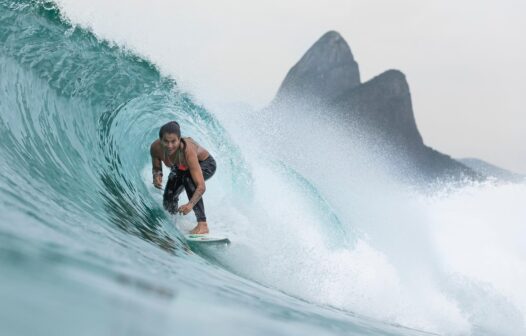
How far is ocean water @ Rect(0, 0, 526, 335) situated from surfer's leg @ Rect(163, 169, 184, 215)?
0.14 metres

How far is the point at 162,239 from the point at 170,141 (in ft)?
2.91

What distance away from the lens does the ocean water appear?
79.3 inches

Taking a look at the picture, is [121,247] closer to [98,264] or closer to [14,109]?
[98,264]

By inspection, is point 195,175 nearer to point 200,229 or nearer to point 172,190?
point 172,190

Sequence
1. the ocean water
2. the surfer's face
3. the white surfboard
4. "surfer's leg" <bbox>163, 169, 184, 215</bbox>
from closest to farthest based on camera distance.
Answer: the ocean water
the surfer's face
the white surfboard
"surfer's leg" <bbox>163, 169, 184, 215</bbox>

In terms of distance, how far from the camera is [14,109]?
525cm

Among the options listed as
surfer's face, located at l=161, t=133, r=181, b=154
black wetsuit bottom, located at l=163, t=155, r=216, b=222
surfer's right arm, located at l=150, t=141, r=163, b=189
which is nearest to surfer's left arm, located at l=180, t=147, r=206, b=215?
black wetsuit bottom, located at l=163, t=155, r=216, b=222

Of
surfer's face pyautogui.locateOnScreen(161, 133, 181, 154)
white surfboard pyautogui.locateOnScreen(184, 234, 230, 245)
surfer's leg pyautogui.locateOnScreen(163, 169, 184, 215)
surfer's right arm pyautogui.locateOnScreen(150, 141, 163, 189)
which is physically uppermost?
surfer's face pyautogui.locateOnScreen(161, 133, 181, 154)

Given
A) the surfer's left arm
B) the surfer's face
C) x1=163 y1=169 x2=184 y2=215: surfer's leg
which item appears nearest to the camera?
the surfer's face

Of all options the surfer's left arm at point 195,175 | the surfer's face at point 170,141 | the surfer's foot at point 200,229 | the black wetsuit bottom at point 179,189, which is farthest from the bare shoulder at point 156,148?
the surfer's foot at point 200,229

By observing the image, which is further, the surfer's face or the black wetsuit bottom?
the black wetsuit bottom

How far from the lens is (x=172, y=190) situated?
18.1 ft

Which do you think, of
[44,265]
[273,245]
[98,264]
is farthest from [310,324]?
[273,245]

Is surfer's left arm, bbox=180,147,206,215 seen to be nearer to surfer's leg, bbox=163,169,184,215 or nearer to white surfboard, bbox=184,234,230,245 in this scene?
surfer's leg, bbox=163,169,184,215
